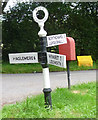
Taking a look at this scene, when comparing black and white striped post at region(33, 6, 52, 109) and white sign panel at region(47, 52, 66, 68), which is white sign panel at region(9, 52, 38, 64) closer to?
black and white striped post at region(33, 6, 52, 109)

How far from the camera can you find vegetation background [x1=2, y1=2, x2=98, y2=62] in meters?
12.5

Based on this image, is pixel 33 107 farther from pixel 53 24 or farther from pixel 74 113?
pixel 53 24

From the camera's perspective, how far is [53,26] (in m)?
12.7

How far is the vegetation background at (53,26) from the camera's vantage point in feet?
40.9

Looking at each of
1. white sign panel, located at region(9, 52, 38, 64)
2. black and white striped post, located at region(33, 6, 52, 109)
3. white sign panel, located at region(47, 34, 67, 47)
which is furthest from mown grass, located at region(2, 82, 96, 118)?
white sign panel, located at region(47, 34, 67, 47)

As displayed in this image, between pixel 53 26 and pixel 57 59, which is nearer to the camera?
pixel 57 59

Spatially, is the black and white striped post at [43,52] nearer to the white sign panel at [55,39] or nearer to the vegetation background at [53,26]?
the white sign panel at [55,39]

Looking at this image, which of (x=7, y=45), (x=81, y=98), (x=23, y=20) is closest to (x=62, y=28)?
(x=23, y=20)

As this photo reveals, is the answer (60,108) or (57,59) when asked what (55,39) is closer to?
(57,59)

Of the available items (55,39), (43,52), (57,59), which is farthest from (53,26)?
(57,59)

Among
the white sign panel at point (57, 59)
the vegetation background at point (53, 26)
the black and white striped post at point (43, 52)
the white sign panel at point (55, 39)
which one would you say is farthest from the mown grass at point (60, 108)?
the vegetation background at point (53, 26)

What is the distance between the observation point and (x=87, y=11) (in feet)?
43.0

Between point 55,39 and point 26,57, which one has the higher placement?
point 55,39

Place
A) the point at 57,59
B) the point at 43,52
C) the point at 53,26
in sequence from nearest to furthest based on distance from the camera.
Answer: the point at 57,59, the point at 43,52, the point at 53,26
